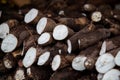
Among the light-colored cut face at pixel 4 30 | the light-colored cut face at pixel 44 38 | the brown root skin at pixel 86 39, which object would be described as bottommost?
the brown root skin at pixel 86 39

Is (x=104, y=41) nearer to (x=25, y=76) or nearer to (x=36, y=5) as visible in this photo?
(x=25, y=76)

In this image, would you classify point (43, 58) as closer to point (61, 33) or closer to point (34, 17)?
point (61, 33)

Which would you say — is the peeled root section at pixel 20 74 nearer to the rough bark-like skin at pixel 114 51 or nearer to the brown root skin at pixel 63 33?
the brown root skin at pixel 63 33

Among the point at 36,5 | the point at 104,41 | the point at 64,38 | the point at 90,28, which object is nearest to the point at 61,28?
the point at 64,38

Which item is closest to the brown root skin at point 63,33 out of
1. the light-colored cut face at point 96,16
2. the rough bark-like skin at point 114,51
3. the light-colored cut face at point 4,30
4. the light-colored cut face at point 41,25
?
the light-colored cut face at point 41,25

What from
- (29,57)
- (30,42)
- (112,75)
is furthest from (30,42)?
(112,75)

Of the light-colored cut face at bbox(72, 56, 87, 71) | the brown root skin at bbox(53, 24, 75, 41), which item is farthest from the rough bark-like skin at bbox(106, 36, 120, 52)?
the brown root skin at bbox(53, 24, 75, 41)

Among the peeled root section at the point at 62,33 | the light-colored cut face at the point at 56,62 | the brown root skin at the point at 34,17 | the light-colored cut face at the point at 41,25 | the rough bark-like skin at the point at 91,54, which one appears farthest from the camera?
the brown root skin at the point at 34,17
